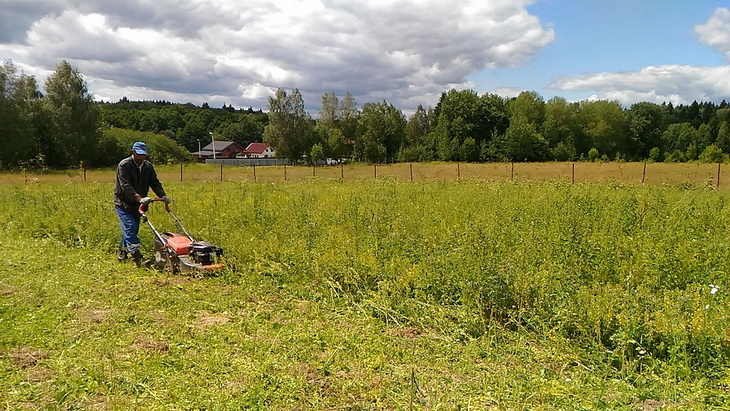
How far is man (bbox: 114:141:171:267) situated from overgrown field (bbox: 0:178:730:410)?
15.2 inches

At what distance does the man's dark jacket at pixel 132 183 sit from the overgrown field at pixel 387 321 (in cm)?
103

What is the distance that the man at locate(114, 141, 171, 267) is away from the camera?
23.6 ft

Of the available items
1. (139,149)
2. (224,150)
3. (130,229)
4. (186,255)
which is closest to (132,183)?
(139,149)

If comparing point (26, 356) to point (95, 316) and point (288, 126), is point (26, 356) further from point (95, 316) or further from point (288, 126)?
point (288, 126)

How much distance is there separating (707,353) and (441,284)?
2.49 m

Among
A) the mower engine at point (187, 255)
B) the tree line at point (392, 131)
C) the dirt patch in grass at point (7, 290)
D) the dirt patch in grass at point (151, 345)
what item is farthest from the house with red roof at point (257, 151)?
the dirt patch in grass at point (151, 345)

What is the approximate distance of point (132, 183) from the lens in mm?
7469

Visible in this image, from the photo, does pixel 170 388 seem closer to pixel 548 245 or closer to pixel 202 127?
pixel 548 245

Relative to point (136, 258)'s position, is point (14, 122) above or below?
above

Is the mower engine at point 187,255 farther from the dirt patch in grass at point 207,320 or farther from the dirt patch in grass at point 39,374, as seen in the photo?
the dirt patch in grass at point 39,374

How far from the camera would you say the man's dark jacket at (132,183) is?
283 inches

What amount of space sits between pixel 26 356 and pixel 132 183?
403 cm

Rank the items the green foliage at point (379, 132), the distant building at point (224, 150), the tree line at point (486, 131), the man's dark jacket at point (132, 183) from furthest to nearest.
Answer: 1. the distant building at point (224, 150)
2. the green foliage at point (379, 132)
3. the tree line at point (486, 131)
4. the man's dark jacket at point (132, 183)

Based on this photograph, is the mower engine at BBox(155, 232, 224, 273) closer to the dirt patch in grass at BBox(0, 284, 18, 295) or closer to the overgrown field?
the overgrown field
